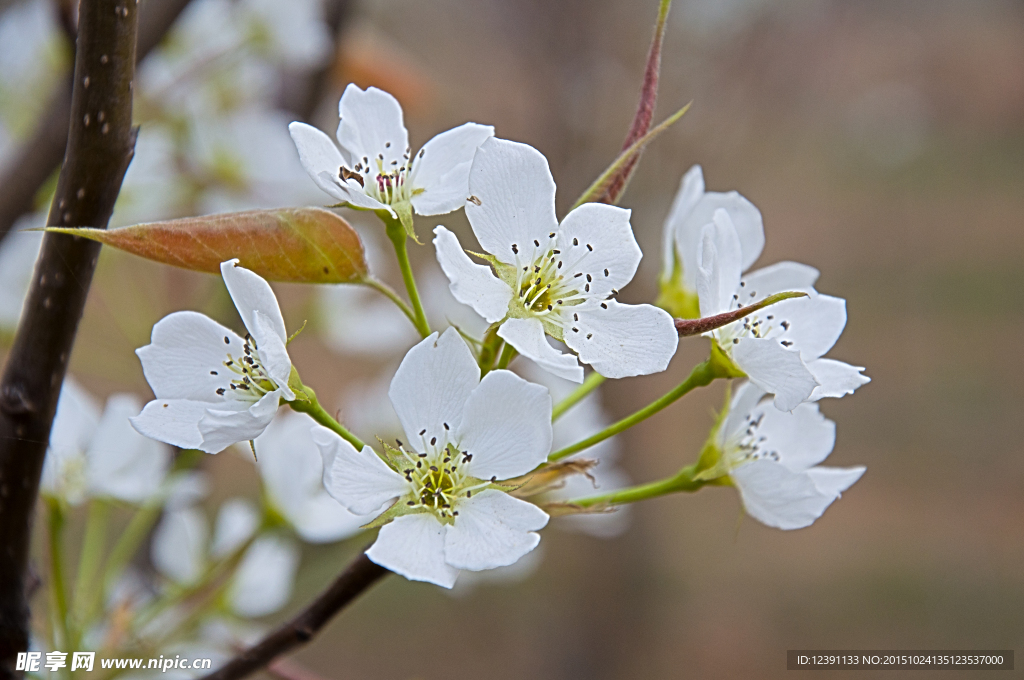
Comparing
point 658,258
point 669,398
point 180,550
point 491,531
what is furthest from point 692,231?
point 658,258

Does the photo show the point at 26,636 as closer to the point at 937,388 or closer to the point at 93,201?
the point at 93,201

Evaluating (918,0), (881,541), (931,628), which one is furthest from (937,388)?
(918,0)

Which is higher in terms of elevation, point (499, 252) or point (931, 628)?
point (499, 252)

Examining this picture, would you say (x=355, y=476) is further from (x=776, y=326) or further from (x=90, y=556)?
(x=90, y=556)

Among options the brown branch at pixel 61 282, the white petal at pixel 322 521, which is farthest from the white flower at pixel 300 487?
the brown branch at pixel 61 282

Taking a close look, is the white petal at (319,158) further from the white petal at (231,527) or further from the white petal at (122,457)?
the white petal at (231,527)
